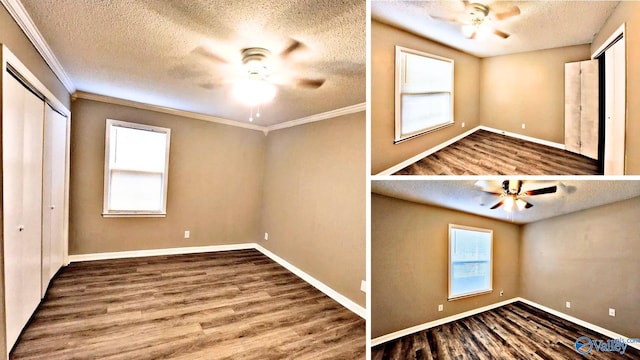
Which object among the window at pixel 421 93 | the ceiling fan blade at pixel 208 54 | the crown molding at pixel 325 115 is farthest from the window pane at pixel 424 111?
the crown molding at pixel 325 115

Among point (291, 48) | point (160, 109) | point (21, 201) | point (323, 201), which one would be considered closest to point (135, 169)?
point (160, 109)

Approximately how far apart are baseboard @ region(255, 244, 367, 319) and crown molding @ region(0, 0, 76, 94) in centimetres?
360

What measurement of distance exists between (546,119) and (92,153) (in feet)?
17.1

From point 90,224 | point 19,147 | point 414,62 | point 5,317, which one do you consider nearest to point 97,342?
point 5,317

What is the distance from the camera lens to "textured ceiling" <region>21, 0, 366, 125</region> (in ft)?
5.91

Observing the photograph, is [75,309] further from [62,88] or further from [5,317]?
[62,88]

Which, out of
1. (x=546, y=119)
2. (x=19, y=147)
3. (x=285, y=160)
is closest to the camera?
(x=546, y=119)

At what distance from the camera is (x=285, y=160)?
505 cm

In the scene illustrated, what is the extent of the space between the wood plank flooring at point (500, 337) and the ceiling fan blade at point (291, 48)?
203cm

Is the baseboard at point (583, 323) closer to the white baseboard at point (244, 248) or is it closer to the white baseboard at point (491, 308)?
the white baseboard at point (491, 308)

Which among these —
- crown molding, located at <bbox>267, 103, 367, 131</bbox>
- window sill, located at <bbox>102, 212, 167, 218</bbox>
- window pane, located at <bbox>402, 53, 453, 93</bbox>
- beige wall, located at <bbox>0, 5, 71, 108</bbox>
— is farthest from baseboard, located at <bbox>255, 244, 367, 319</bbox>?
beige wall, located at <bbox>0, 5, 71, 108</bbox>

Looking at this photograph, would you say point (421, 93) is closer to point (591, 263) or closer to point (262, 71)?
point (591, 263)

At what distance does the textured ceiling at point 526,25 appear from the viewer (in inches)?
22.1

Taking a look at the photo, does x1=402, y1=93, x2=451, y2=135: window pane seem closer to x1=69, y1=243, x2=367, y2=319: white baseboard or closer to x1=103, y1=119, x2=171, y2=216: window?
x1=69, y1=243, x2=367, y2=319: white baseboard
